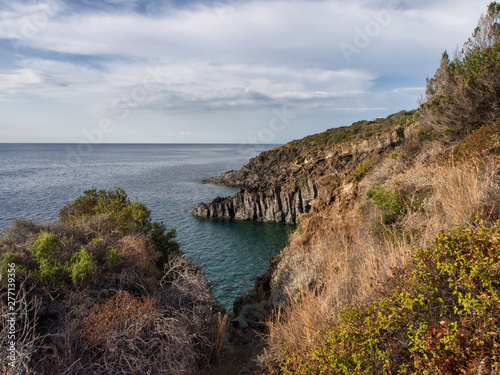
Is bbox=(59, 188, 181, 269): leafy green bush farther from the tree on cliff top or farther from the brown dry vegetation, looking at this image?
the tree on cliff top

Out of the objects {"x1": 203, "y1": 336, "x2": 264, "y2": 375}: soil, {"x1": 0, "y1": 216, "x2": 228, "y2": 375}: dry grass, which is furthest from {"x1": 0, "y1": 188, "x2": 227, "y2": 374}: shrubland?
{"x1": 203, "y1": 336, "x2": 264, "y2": 375}: soil

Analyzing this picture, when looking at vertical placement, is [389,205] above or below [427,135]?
below

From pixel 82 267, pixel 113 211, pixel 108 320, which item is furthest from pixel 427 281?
pixel 113 211

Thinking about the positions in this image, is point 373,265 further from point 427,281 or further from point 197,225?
point 197,225

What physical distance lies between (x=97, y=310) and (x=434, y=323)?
7.44 m

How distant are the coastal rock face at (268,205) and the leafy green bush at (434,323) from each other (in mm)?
35884

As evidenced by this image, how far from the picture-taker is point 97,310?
7699mm

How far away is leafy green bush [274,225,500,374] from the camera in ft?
11.3

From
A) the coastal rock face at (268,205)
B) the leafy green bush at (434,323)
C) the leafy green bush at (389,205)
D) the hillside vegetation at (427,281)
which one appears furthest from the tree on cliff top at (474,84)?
the coastal rock face at (268,205)

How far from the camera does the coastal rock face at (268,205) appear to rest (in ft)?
133

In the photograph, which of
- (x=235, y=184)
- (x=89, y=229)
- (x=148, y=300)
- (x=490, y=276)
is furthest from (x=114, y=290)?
(x=235, y=184)

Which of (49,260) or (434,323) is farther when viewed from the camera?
(49,260)

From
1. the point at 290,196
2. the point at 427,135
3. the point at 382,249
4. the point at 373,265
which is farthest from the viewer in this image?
the point at 290,196

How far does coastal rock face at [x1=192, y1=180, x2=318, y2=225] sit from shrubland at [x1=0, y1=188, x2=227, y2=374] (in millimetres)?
28931
